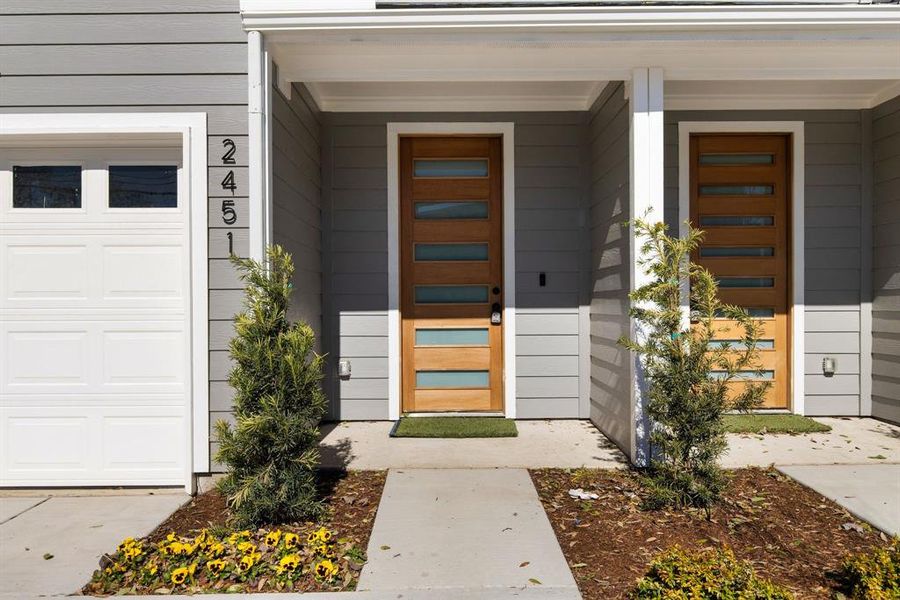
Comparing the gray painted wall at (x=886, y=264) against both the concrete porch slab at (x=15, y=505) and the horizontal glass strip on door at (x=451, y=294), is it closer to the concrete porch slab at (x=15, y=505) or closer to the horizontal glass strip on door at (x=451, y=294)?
the horizontal glass strip on door at (x=451, y=294)

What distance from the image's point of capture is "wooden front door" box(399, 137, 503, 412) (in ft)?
15.6

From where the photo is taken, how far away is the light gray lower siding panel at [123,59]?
3.21 metres

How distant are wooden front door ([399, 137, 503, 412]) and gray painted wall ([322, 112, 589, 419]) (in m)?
0.20

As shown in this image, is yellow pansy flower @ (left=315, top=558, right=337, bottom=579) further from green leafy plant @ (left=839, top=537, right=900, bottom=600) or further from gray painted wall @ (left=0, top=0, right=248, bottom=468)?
green leafy plant @ (left=839, top=537, right=900, bottom=600)

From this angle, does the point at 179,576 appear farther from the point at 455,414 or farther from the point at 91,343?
the point at 455,414

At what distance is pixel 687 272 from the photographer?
2.93 metres

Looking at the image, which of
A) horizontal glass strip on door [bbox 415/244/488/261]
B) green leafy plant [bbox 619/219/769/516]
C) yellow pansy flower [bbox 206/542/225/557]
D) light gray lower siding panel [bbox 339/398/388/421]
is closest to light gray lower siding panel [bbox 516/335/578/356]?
horizontal glass strip on door [bbox 415/244/488/261]

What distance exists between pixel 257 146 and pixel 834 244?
468 cm

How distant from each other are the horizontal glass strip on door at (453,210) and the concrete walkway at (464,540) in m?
2.26

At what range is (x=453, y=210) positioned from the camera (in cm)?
478

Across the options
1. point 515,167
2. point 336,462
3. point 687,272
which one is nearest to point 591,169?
point 515,167

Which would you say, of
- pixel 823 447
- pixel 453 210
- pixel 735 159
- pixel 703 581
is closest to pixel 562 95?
pixel 453 210

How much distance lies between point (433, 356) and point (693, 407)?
239 centimetres

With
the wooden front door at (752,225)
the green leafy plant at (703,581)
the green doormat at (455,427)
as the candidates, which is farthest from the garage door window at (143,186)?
the wooden front door at (752,225)
